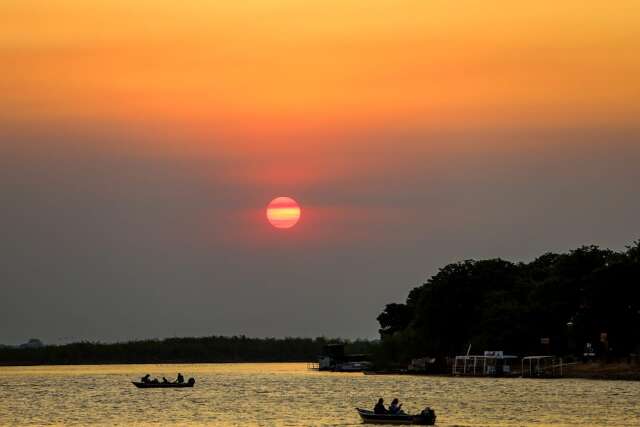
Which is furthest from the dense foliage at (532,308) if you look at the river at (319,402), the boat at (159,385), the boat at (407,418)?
the boat at (407,418)

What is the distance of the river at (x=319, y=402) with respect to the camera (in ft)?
246

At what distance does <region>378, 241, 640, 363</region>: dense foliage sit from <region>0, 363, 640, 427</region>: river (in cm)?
967

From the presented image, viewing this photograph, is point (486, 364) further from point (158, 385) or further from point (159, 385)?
point (158, 385)

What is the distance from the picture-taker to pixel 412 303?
18812 cm

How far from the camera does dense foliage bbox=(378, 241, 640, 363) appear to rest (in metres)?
124

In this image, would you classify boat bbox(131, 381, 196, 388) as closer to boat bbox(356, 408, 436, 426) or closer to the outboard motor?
boat bbox(356, 408, 436, 426)

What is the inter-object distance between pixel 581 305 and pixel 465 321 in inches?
883

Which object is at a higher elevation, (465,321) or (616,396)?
(465,321)

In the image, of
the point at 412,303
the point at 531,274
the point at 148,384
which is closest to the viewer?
the point at 148,384

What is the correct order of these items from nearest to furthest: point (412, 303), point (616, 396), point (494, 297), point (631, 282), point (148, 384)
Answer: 1. point (616, 396)
2. point (148, 384)
3. point (631, 282)
4. point (494, 297)
5. point (412, 303)

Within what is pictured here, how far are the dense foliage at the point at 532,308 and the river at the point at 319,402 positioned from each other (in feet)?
31.7

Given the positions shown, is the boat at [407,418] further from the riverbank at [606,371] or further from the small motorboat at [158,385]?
the riverbank at [606,371]

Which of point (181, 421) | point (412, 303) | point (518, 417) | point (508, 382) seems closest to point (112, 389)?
point (508, 382)

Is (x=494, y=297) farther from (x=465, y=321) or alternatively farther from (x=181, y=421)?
(x=181, y=421)
